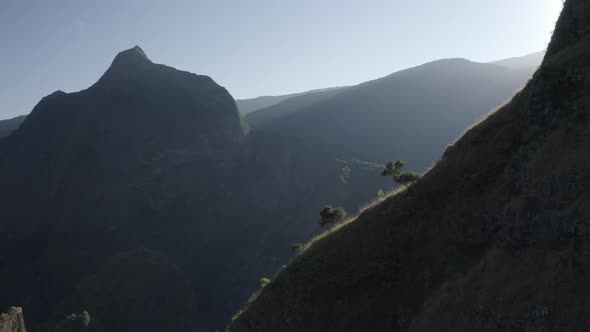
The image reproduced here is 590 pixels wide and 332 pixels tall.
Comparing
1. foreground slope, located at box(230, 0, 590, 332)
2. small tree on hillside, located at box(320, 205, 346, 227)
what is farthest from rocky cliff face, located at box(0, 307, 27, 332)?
foreground slope, located at box(230, 0, 590, 332)

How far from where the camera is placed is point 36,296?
522 feet

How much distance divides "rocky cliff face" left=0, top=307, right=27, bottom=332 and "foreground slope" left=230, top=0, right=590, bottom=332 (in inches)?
3071

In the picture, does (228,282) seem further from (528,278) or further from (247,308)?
(528,278)

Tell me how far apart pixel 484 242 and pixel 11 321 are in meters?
100

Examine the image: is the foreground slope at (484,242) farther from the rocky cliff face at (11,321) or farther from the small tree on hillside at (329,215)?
the rocky cliff face at (11,321)

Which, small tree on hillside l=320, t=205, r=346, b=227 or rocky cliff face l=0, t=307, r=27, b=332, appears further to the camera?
rocky cliff face l=0, t=307, r=27, b=332

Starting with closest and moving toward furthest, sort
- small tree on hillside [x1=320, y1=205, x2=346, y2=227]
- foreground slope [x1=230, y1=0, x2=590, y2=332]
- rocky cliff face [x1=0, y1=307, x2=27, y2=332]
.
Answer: foreground slope [x1=230, y1=0, x2=590, y2=332], small tree on hillside [x1=320, y1=205, x2=346, y2=227], rocky cliff face [x1=0, y1=307, x2=27, y2=332]

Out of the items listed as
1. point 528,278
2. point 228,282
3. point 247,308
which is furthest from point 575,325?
point 228,282

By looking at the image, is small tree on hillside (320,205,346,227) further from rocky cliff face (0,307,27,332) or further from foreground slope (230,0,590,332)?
rocky cliff face (0,307,27,332)

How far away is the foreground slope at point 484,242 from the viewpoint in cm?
1374

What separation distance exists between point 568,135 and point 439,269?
8.30 metres

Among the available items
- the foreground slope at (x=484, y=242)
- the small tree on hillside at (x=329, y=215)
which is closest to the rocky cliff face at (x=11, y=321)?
the small tree on hillside at (x=329, y=215)

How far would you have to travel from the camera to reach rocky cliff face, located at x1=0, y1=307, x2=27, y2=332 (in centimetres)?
8102

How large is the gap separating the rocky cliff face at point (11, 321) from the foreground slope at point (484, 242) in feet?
256
